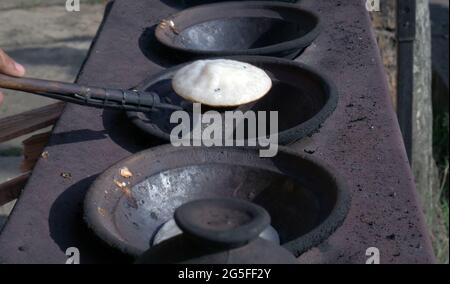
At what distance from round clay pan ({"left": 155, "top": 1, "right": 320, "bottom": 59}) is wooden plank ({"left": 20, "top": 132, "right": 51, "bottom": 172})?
0.60 metres

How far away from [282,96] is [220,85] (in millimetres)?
291

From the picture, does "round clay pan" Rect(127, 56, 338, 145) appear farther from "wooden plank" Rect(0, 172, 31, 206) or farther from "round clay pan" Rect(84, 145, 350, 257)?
"wooden plank" Rect(0, 172, 31, 206)

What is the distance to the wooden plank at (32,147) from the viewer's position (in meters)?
3.00

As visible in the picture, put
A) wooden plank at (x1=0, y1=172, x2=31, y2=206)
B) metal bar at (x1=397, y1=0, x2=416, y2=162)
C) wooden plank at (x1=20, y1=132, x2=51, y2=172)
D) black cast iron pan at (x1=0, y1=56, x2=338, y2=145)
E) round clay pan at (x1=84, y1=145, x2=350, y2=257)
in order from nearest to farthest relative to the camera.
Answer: round clay pan at (x1=84, y1=145, x2=350, y2=257), black cast iron pan at (x1=0, y1=56, x2=338, y2=145), wooden plank at (x1=0, y1=172, x2=31, y2=206), wooden plank at (x1=20, y1=132, x2=51, y2=172), metal bar at (x1=397, y1=0, x2=416, y2=162)

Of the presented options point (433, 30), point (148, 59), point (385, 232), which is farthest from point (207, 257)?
point (433, 30)

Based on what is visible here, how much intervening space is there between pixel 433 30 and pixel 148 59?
4.28 m

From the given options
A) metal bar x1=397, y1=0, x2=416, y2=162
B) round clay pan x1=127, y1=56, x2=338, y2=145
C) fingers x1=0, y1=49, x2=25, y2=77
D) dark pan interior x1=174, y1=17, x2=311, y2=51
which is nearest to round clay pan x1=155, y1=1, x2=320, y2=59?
dark pan interior x1=174, y1=17, x2=311, y2=51

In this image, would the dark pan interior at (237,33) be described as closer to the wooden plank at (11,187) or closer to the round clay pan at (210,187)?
the wooden plank at (11,187)

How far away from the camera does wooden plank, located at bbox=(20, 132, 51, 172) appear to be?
3.00 meters

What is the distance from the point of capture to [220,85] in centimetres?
229

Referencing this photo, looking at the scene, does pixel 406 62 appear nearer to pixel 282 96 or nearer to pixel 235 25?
pixel 235 25

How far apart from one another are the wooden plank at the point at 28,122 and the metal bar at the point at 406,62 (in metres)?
1.66

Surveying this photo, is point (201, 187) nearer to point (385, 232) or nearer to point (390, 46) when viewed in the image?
point (385, 232)

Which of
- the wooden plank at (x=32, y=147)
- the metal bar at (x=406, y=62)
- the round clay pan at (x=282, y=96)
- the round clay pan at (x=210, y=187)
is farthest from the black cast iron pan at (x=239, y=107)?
the metal bar at (x=406, y=62)
